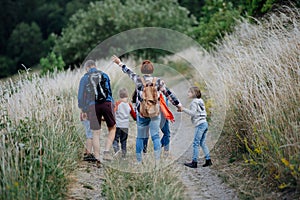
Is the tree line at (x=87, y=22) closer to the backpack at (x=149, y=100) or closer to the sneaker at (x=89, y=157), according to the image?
the sneaker at (x=89, y=157)

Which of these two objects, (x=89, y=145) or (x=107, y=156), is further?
(x=89, y=145)

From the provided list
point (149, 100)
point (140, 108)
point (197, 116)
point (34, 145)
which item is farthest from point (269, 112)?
point (34, 145)

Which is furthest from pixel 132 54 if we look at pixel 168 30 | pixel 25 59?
pixel 25 59

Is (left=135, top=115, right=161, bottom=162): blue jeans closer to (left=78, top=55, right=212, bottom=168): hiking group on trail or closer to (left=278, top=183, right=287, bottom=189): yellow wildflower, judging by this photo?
(left=78, top=55, right=212, bottom=168): hiking group on trail

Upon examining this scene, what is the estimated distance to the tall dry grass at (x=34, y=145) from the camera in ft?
14.8

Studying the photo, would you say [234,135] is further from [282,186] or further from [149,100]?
[282,186]

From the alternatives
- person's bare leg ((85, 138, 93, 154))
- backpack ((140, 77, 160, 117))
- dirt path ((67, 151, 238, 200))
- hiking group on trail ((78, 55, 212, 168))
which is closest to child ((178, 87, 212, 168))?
hiking group on trail ((78, 55, 212, 168))

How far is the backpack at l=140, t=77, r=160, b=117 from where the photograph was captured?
586cm

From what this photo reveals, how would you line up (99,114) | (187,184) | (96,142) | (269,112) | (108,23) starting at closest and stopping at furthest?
(269,112), (187,184), (99,114), (96,142), (108,23)

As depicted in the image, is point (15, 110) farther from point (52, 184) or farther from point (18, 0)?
point (18, 0)

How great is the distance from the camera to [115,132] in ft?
22.7

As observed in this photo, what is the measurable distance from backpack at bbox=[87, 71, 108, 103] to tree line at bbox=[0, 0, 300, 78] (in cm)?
130

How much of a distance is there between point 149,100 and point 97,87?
3.49 ft

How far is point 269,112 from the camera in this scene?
215 inches
